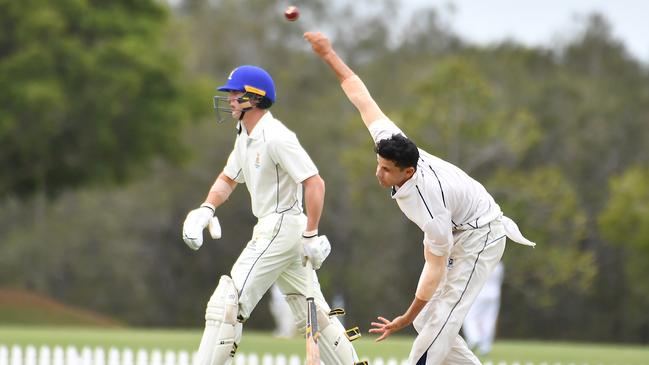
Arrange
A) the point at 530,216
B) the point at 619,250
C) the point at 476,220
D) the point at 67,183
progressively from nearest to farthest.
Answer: the point at 476,220
the point at 530,216
the point at 67,183
the point at 619,250

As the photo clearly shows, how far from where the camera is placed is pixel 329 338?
9484 mm

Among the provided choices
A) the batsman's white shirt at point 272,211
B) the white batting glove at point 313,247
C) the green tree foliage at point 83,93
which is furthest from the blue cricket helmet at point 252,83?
the green tree foliage at point 83,93

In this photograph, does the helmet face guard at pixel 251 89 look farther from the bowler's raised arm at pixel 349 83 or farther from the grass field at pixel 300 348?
the grass field at pixel 300 348

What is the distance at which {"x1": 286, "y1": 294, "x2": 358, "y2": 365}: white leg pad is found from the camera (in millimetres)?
9477

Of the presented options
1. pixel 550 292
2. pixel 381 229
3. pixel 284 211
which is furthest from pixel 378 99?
pixel 284 211

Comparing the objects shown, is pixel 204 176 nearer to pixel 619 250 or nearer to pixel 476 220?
pixel 619 250

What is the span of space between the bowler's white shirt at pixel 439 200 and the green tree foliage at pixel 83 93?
27483mm

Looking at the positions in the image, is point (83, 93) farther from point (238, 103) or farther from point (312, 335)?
point (312, 335)

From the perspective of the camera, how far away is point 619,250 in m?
44.5

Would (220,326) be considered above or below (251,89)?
below

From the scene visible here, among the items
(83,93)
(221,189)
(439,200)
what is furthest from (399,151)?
(83,93)

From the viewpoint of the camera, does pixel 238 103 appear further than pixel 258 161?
Yes

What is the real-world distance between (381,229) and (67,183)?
1145cm

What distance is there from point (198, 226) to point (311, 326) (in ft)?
3.63
